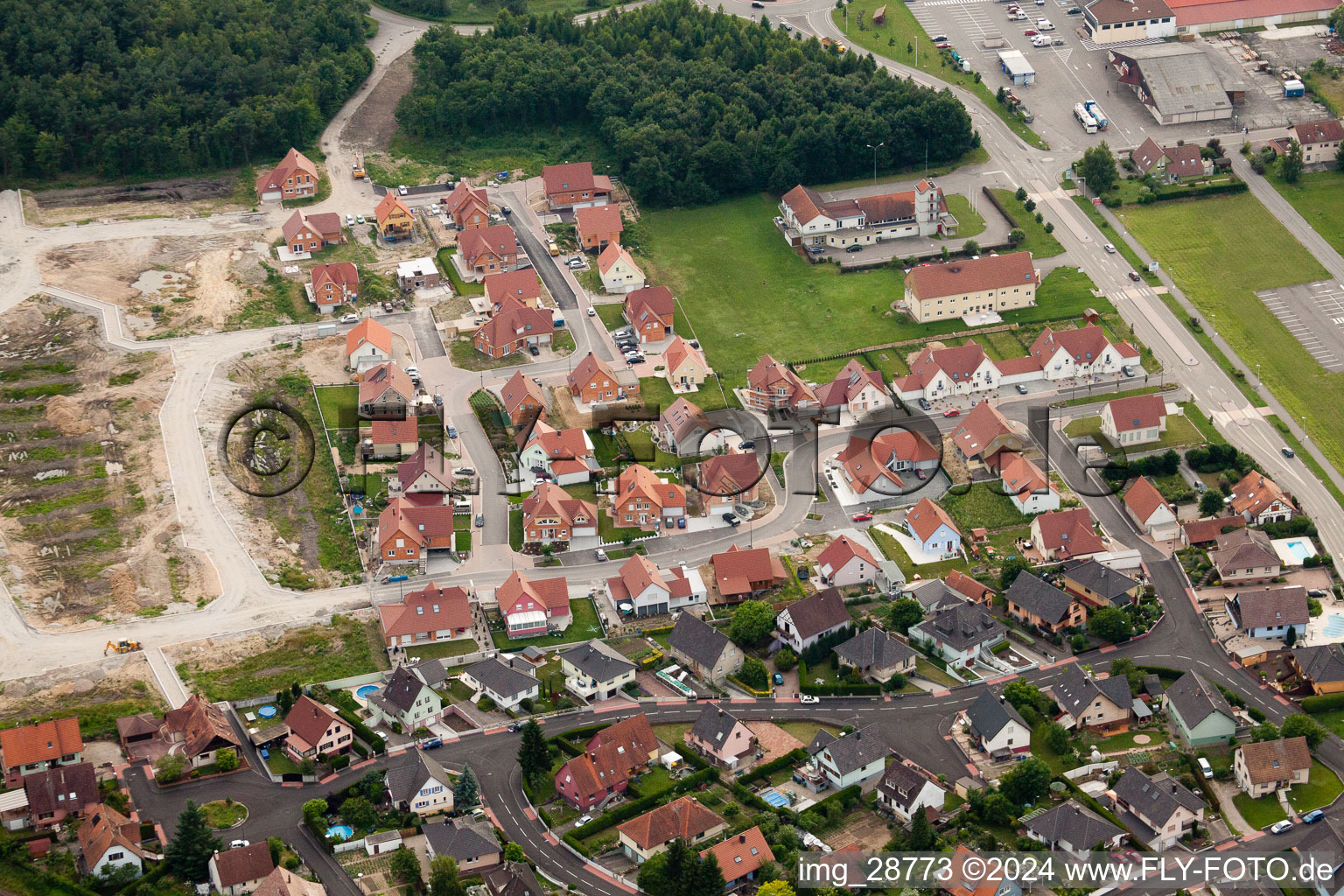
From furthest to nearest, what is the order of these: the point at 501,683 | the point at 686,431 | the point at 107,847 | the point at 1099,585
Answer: the point at 686,431 < the point at 1099,585 < the point at 501,683 < the point at 107,847

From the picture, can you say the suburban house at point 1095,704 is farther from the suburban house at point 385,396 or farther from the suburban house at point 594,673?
the suburban house at point 385,396

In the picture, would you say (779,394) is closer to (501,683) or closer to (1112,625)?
(1112,625)

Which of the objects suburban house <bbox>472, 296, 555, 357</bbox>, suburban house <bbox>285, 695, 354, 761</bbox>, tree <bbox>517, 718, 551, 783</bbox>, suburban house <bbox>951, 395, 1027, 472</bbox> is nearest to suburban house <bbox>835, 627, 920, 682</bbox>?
tree <bbox>517, 718, 551, 783</bbox>

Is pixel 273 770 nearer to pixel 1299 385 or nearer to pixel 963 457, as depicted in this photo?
pixel 963 457

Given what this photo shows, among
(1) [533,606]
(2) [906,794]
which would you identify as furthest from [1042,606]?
(1) [533,606]

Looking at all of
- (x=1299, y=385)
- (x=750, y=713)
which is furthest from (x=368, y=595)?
(x=1299, y=385)

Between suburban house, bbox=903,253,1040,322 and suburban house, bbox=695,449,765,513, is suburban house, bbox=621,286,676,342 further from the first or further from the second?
suburban house, bbox=903,253,1040,322

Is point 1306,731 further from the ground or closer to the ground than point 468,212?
further from the ground
